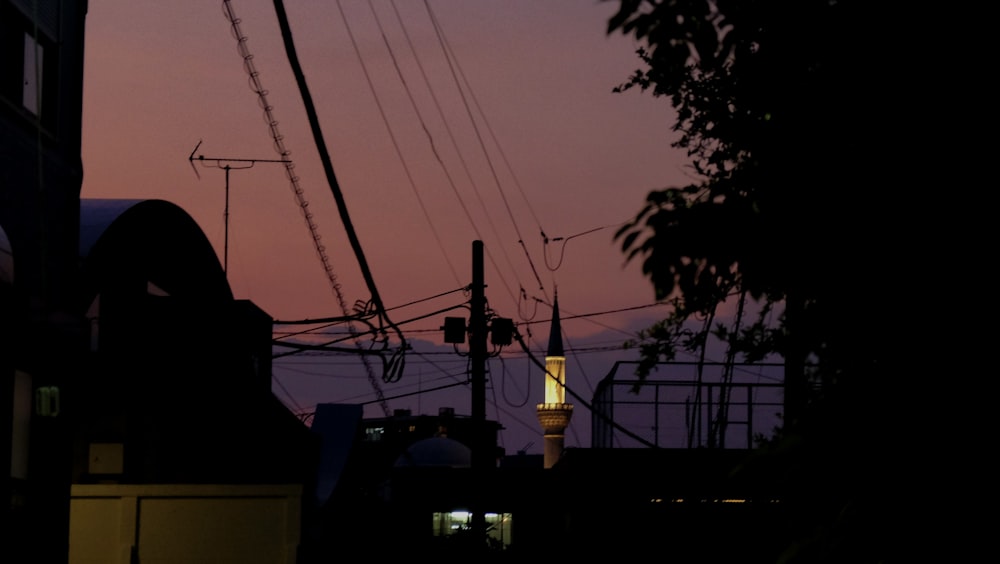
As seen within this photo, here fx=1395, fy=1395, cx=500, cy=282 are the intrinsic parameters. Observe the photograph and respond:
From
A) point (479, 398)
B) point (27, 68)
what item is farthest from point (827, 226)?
point (479, 398)

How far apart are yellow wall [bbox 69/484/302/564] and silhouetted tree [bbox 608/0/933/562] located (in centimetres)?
1369

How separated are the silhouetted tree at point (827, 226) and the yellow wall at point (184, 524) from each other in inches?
539

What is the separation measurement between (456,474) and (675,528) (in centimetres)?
748

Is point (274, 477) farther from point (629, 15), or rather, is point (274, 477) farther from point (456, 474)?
point (629, 15)

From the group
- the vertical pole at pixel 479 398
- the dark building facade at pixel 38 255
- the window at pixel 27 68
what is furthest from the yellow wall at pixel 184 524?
the vertical pole at pixel 479 398

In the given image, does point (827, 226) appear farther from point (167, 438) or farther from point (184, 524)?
point (167, 438)

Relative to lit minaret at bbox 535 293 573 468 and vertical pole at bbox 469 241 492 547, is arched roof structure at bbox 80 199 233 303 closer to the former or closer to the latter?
vertical pole at bbox 469 241 492 547

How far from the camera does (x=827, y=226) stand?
7070 mm

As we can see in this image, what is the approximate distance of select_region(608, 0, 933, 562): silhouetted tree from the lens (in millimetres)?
6898

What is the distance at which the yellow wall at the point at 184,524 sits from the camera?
772 inches

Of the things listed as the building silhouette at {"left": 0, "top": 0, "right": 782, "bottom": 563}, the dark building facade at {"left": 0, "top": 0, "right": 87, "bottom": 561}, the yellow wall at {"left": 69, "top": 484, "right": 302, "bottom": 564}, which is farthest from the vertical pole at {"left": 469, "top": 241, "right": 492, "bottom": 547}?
the dark building facade at {"left": 0, "top": 0, "right": 87, "bottom": 561}

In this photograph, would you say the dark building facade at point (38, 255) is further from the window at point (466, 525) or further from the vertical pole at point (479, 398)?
the window at point (466, 525)

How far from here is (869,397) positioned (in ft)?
23.0

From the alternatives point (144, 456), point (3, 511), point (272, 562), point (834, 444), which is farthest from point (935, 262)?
point (144, 456)
